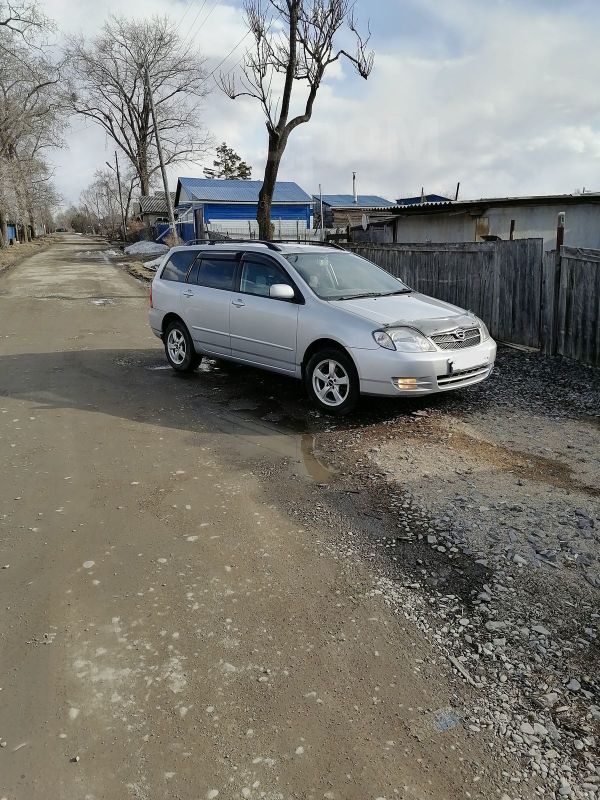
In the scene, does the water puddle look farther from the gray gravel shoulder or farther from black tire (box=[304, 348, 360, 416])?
black tire (box=[304, 348, 360, 416])

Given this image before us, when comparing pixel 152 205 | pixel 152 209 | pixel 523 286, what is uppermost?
pixel 152 205

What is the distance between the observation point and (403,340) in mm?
6301

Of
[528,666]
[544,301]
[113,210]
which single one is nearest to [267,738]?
[528,666]

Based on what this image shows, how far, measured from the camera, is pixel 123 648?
307 centimetres

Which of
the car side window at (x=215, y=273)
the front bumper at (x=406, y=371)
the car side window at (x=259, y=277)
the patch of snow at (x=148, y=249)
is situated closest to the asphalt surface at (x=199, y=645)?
the front bumper at (x=406, y=371)

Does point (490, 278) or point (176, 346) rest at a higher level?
point (490, 278)

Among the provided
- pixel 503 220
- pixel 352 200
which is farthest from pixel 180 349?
pixel 352 200

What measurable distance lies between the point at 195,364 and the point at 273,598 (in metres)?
5.88

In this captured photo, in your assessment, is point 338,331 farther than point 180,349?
No

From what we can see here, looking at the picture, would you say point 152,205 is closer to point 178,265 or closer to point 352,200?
point 352,200

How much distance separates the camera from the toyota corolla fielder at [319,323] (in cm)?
634

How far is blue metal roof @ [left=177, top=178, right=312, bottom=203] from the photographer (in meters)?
44.8

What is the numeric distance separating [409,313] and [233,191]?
42587 millimetres

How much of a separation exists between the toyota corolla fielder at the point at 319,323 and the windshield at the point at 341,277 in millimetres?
16
